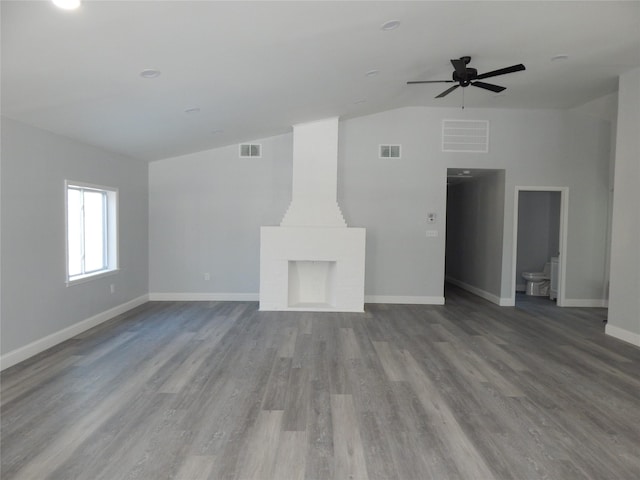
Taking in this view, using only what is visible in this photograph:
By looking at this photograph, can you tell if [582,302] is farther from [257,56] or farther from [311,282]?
[257,56]

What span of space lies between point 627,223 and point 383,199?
130 inches

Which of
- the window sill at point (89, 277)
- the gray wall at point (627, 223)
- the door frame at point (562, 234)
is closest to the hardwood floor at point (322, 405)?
the gray wall at point (627, 223)

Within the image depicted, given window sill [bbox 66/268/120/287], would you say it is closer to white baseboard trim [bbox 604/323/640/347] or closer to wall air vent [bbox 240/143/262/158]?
wall air vent [bbox 240/143/262/158]

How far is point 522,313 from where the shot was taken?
5875 millimetres

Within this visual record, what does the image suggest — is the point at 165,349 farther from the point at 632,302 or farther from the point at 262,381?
the point at 632,302

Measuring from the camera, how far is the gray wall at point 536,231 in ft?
25.6

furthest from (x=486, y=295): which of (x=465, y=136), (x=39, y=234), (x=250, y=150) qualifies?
(x=39, y=234)

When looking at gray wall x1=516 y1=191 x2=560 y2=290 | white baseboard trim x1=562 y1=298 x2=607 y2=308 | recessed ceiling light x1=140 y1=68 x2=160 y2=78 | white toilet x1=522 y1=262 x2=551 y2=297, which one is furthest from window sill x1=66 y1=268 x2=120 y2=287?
gray wall x1=516 y1=191 x2=560 y2=290

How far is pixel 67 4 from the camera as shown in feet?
6.74

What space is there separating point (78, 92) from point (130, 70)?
1.98 ft

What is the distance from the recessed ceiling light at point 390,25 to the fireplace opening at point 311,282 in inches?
145

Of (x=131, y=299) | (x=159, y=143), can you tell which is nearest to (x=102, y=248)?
(x=131, y=299)

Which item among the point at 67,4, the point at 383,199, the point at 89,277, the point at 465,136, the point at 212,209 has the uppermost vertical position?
the point at 465,136

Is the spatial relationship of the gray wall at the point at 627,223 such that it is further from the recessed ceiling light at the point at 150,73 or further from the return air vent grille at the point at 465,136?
the recessed ceiling light at the point at 150,73
